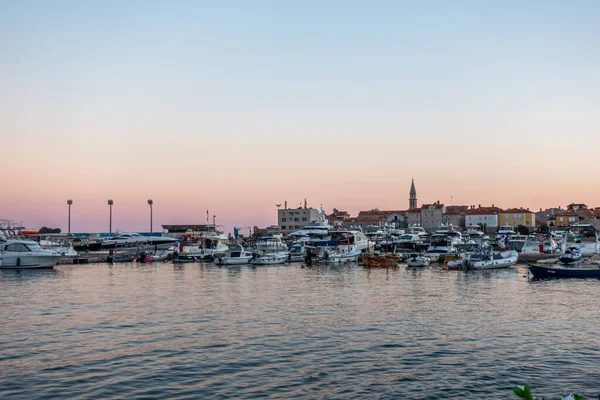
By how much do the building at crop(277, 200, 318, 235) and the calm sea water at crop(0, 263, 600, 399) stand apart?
128m

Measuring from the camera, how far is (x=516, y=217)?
167625mm

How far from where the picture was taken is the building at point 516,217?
16738 cm

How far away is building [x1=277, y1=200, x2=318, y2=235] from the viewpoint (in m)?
171

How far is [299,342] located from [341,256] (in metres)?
51.2

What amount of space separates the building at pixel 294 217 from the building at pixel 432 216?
36.3 m

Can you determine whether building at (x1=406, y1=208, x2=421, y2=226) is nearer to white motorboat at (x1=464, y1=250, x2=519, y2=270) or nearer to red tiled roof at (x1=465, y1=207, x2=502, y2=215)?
red tiled roof at (x1=465, y1=207, x2=502, y2=215)

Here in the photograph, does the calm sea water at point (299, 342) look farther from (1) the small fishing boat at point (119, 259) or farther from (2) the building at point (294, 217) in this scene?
(2) the building at point (294, 217)

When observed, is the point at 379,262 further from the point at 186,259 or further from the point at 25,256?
the point at 25,256

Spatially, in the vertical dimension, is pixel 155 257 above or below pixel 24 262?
below

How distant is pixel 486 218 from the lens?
169375 millimetres

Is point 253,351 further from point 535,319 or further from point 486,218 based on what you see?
point 486,218

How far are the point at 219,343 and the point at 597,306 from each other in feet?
75.9

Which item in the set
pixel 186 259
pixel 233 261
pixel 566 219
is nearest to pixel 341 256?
pixel 233 261

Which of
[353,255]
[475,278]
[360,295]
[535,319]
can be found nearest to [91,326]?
[360,295]
